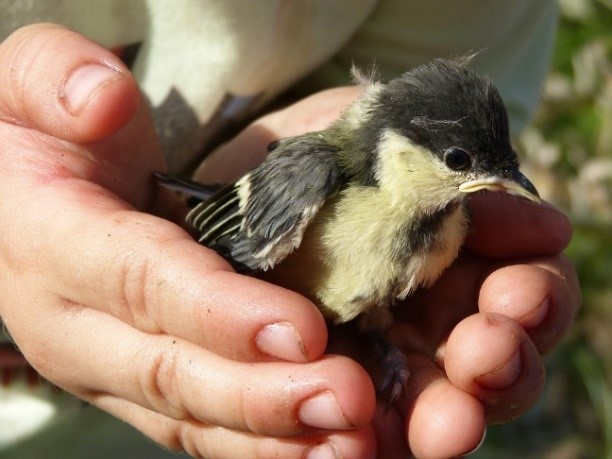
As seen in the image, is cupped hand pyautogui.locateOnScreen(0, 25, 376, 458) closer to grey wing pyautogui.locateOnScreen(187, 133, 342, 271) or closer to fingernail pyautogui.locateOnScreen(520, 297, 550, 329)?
grey wing pyautogui.locateOnScreen(187, 133, 342, 271)

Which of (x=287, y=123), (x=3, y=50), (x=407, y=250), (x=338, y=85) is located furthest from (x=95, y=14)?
(x=407, y=250)

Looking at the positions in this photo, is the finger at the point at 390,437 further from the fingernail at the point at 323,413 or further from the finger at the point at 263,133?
the finger at the point at 263,133

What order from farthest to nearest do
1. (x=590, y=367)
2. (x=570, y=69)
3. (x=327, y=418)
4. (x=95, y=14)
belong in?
(x=570, y=69), (x=590, y=367), (x=95, y=14), (x=327, y=418)

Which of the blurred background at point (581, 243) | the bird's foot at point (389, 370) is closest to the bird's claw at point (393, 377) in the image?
the bird's foot at point (389, 370)

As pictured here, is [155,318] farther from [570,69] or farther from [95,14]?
[570,69]

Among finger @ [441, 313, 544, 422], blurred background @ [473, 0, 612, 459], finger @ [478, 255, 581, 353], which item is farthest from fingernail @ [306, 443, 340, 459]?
blurred background @ [473, 0, 612, 459]
